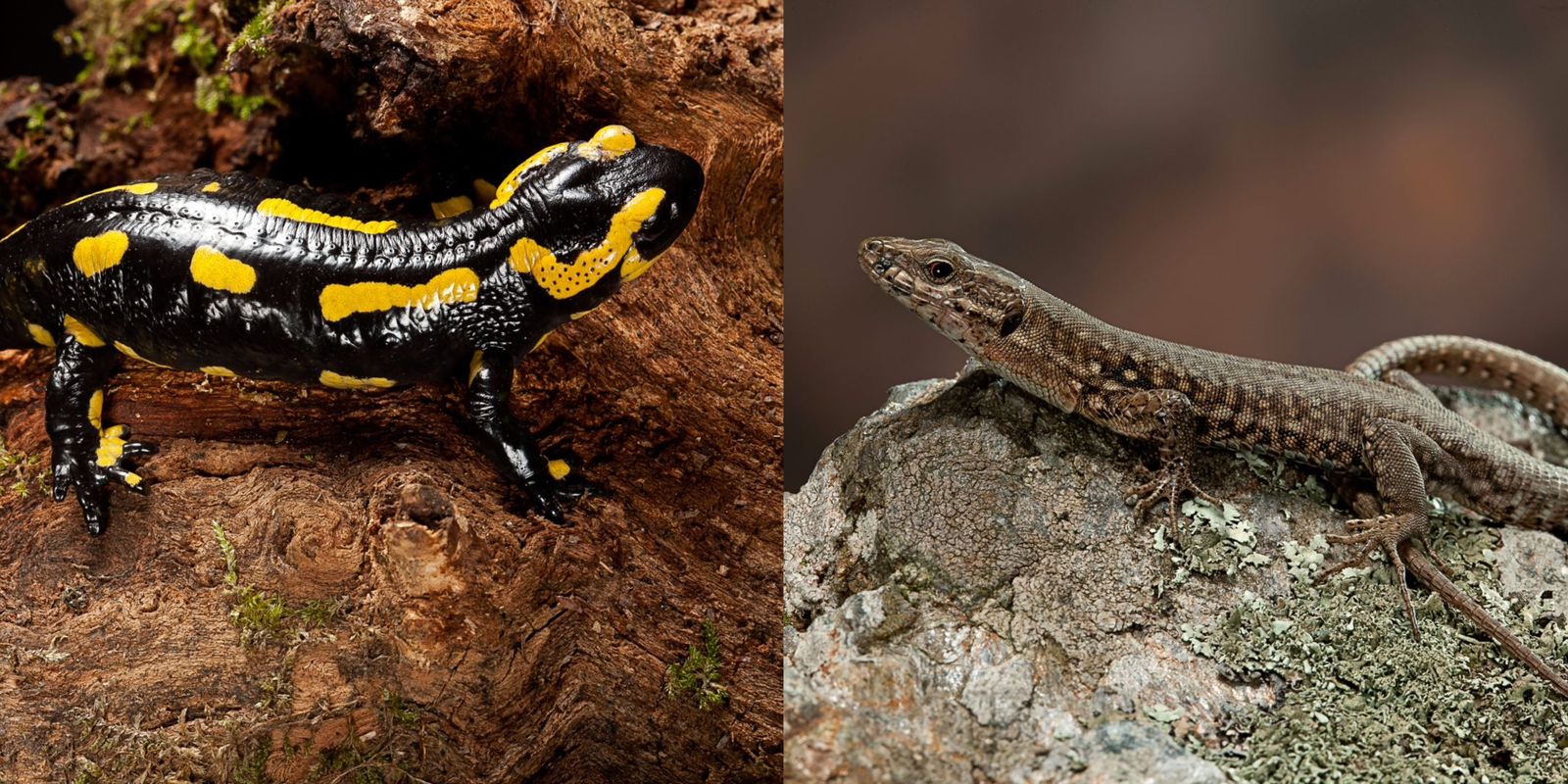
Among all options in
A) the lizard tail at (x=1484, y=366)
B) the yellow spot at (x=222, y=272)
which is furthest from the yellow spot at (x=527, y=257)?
the lizard tail at (x=1484, y=366)

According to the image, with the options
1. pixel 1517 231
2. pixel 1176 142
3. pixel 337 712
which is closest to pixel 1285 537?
pixel 1176 142

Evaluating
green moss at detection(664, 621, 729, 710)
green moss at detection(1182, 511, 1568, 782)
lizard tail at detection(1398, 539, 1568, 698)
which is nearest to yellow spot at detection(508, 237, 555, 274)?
green moss at detection(664, 621, 729, 710)

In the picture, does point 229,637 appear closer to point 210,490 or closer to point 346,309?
point 210,490

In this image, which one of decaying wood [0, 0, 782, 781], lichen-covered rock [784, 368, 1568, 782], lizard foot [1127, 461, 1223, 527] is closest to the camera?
lichen-covered rock [784, 368, 1568, 782]

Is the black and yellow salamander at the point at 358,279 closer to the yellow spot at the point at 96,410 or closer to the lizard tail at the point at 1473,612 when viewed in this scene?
the yellow spot at the point at 96,410

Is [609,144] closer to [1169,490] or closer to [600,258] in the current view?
[600,258]

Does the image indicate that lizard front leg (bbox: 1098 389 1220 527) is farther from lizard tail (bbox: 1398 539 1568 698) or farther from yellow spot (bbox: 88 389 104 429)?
yellow spot (bbox: 88 389 104 429)

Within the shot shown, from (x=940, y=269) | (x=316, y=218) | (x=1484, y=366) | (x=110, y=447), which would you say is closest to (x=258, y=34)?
(x=316, y=218)
